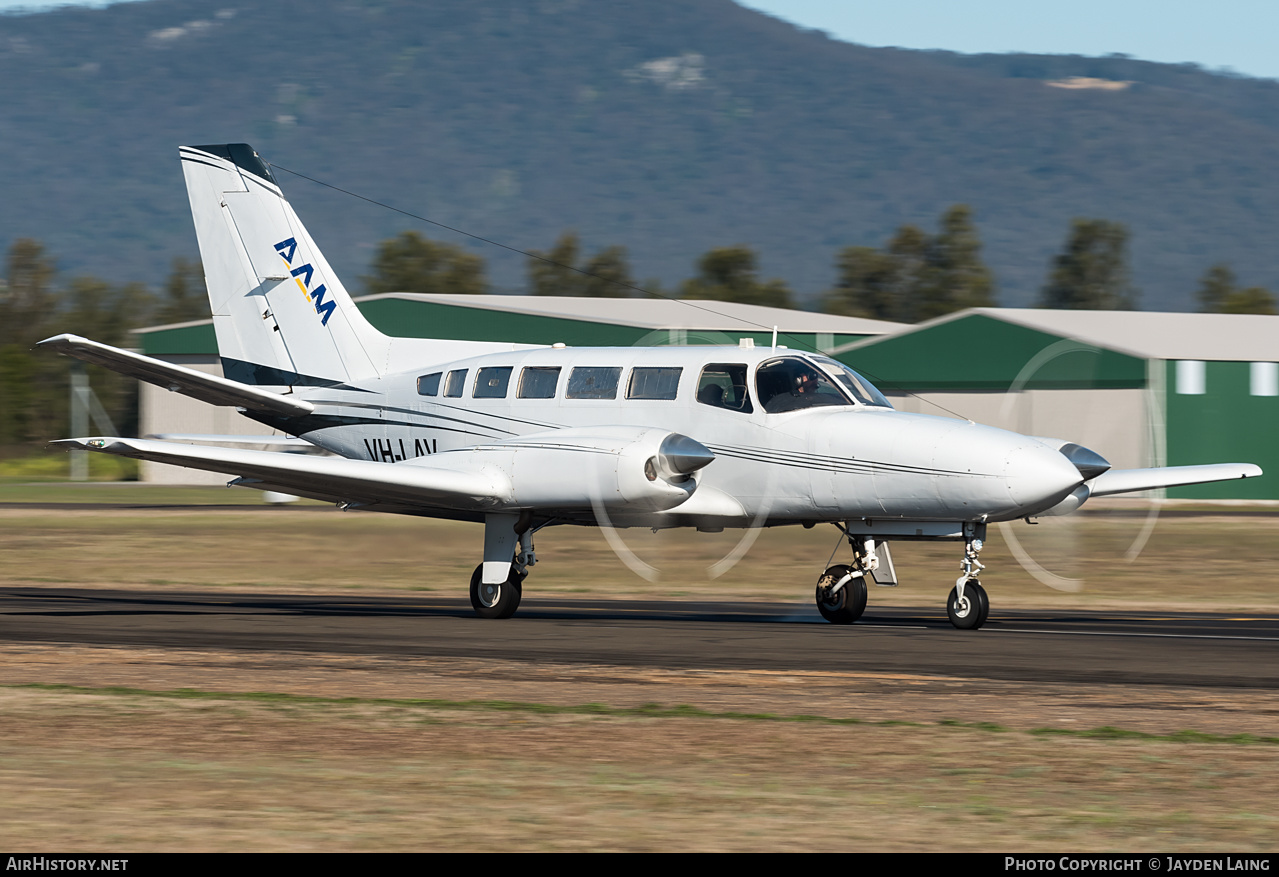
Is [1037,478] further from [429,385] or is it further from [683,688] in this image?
[429,385]

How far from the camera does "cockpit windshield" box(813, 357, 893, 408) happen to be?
18.8 metres

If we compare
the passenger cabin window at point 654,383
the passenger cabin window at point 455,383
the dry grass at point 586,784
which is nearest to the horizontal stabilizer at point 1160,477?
the passenger cabin window at point 654,383

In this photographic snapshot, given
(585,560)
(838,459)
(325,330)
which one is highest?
(325,330)

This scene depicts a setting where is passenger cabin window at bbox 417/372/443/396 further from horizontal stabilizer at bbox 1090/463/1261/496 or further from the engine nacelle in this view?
horizontal stabilizer at bbox 1090/463/1261/496

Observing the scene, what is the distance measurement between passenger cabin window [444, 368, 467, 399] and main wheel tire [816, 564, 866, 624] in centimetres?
521

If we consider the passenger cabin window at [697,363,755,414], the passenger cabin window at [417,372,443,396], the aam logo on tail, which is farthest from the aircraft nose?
the aam logo on tail

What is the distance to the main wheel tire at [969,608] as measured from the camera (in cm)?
1753

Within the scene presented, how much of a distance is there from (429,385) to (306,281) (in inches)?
127

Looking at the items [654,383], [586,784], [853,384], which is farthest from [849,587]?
[586,784]

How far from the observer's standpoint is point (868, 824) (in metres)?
7.88

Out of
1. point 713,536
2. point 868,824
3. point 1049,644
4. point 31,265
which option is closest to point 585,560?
point 713,536
